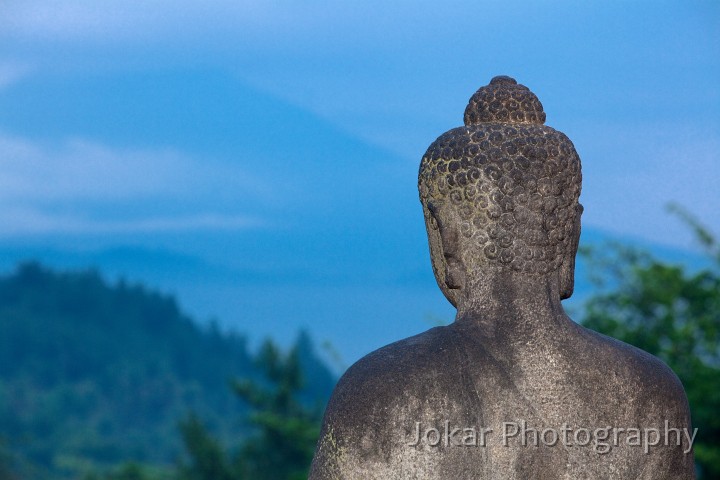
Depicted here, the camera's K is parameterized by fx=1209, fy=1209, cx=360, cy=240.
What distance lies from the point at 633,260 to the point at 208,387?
222 feet

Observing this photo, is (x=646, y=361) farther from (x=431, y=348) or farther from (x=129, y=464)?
(x=129, y=464)

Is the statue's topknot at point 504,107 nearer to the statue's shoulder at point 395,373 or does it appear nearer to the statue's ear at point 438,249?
the statue's ear at point 438,249

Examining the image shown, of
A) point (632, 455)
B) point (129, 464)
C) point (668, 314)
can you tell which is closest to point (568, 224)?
point (632, 455)

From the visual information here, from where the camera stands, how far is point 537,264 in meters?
4.80

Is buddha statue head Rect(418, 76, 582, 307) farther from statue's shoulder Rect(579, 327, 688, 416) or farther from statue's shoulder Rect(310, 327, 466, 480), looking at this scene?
statue's shoulder Rect(310, 327, 466, 480)

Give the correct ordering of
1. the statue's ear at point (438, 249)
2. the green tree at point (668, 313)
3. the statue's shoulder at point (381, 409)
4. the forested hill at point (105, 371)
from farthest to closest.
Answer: the forested hill at point (105, 371), the green tree at point (668, 313), the statue's ear at point (438, 249), the statue's shoulder at point (381, 409)

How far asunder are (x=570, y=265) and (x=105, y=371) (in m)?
88.8

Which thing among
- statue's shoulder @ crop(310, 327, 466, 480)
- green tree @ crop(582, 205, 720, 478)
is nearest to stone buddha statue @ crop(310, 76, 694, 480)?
statue's shoulder @ crop(310, 327, 466, 480)

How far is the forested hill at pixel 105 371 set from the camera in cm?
7594

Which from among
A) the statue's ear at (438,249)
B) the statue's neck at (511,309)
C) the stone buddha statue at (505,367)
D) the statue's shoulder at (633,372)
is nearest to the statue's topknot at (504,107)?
the stone buddha statue at (505,367)

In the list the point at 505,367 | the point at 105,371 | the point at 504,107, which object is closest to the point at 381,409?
the point at 505,367

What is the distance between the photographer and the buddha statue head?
4742 millimetres

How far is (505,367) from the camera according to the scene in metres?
4.60

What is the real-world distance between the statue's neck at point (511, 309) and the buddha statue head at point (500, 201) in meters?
0.03
